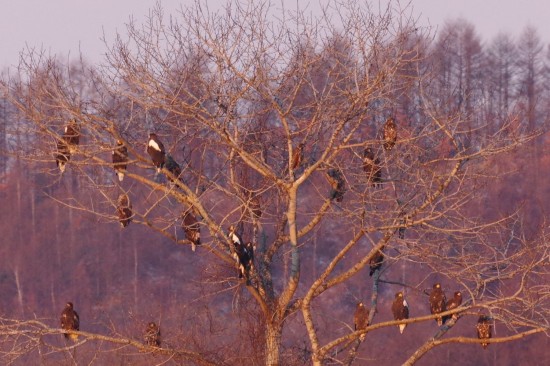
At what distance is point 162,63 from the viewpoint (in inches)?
516

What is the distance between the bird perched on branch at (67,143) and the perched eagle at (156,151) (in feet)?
2.56

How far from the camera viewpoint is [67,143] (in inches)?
502

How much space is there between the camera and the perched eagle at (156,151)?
1294 cm

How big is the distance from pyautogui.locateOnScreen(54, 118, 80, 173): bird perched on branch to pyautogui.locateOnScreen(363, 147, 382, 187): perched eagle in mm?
3087

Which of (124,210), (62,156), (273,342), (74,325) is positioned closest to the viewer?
(62,156)

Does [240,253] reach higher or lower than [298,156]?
lower

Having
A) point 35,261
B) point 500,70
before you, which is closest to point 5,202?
point 35,261

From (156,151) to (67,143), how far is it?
0.95m

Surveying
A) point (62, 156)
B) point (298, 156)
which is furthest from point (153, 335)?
point (298, 156)

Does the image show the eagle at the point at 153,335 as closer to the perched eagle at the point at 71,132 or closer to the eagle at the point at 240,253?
the eagle at the point at 240,253

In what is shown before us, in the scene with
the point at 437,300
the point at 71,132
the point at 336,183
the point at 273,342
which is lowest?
the point at 273,342

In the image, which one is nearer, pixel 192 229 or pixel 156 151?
pixel 156 151

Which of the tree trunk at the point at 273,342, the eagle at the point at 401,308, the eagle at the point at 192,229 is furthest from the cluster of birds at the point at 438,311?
the eagle at the point at 192,229

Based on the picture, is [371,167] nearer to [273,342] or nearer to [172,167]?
[172,167]
